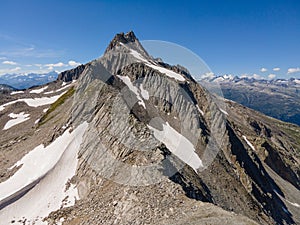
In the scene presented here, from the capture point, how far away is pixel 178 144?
56125mm

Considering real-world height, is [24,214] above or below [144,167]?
below

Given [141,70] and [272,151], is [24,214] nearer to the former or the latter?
[141,70]

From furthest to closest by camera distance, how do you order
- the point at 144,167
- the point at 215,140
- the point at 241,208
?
1. the point at 215,140
2. the point at 241,208
3. the point at 144,167

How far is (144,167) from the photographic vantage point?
29562 mm

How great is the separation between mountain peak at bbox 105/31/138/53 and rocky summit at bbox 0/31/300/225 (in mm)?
34182

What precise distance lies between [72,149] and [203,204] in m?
23.0

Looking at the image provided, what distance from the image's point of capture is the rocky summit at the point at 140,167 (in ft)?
84.4

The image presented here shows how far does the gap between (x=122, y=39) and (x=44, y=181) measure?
93.9 metres

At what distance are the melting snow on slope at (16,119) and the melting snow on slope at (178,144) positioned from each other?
2277 inches

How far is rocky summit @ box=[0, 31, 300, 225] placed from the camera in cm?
2572

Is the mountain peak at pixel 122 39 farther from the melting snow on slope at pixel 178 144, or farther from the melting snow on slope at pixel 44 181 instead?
the melting snow on slope at pixel 44 181

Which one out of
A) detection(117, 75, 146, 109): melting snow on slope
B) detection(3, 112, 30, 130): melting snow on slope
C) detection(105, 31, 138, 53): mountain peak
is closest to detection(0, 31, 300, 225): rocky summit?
detection(117, 75, 146, 109): melting snow on slope

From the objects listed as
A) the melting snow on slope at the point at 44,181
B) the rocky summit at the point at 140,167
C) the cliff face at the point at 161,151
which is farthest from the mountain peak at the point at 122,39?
the melting snow on slope at the point at 44,181

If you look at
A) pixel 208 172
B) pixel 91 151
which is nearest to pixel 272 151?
pixel 208 172
